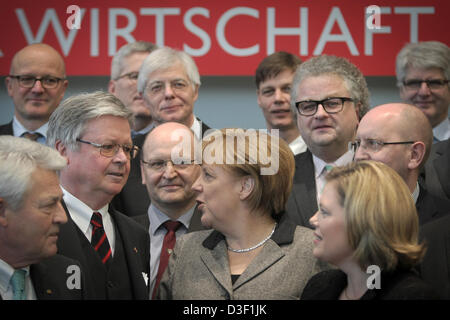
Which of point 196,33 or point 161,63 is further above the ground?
point 196,33

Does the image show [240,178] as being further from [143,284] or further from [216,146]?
[143,284]

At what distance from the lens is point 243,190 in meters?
3.25

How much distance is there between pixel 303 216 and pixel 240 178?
0.64 meters

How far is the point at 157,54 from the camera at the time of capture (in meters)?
4.90

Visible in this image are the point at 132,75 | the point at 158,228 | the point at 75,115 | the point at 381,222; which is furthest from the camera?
the point at 132,75

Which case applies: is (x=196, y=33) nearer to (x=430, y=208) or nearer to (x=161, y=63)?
(x=161, y=63)

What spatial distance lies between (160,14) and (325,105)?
208 centimetres

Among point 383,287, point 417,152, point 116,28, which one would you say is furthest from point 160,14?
point 383,287

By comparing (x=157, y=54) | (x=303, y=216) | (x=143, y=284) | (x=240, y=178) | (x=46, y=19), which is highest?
(x=46, y=19)

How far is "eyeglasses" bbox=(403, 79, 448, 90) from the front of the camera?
4.77m

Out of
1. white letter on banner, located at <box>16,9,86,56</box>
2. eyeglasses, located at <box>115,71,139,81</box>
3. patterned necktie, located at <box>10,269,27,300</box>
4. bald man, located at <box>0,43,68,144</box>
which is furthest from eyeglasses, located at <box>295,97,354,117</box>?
white letter on banner, located at <box>16,9,86,56</box>

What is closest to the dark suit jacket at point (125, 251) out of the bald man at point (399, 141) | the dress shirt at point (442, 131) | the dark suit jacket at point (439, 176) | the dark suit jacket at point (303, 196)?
the dark suit jacket at point (303, 196)

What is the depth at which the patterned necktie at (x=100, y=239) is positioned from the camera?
3389 mm
